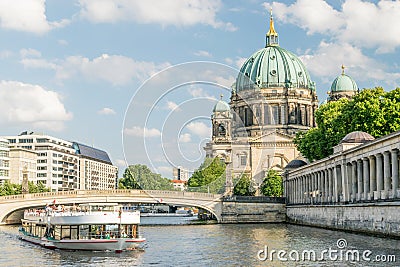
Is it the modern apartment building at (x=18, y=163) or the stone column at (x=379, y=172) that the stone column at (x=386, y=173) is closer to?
the stone column at (x=379, y=172)

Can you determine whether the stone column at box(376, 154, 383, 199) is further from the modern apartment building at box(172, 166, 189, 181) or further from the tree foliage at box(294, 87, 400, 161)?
the modern apartment building at box(172, 166, 189, 181)

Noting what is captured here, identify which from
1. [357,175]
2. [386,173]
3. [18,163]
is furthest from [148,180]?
[18,163]

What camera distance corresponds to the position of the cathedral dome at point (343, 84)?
15900 centimetres

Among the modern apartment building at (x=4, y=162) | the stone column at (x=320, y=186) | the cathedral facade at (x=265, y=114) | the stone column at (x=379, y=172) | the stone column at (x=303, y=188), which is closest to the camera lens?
the stone column at (x=379, y=172)

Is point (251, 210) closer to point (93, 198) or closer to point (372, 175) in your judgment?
point (93, 198)

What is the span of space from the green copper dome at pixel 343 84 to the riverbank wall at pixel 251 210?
6846 centimetres

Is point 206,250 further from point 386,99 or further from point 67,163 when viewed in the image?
point 67,163

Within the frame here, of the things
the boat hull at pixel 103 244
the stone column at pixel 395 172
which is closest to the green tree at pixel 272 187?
the stone column at pixel 395 172

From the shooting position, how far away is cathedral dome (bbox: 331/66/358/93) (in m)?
159

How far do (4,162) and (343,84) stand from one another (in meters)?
77.8

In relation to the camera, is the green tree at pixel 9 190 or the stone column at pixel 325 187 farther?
the green tree at pixel 9 190

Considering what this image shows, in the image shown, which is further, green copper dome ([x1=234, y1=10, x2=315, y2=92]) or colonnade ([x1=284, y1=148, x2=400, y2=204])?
green copper dome ([x1=234, y1=10, x2=315, y2=92])

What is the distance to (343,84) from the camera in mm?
159375

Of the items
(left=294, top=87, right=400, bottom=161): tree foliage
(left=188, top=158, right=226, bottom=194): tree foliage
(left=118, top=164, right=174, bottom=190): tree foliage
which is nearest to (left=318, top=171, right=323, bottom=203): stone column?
(left=294, top=87, right=400, bottom=161): tree foliage
